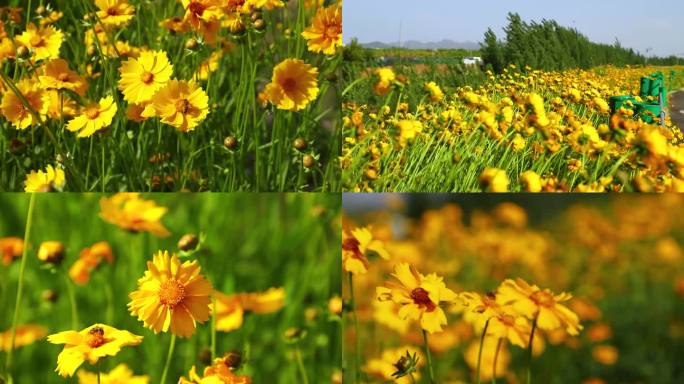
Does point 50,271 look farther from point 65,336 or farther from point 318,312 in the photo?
point 318,312

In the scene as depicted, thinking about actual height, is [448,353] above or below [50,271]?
below

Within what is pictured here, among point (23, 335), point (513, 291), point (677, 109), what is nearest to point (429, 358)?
point (513, 291)

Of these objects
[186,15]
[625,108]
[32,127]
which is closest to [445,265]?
[625,108]

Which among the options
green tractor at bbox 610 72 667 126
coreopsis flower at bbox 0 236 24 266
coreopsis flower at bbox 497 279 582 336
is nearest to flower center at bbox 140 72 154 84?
coreopsis flower at bbox 0 236 24 266

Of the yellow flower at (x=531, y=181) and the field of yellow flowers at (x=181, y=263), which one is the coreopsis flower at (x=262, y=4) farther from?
the yellow flower at (x=531, y=181)

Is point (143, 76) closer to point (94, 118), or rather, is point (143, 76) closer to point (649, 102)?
point (94, 118)
